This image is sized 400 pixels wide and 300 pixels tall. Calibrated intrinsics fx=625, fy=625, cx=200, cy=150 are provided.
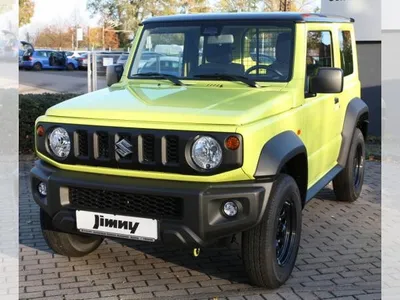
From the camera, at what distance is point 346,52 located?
7.00m

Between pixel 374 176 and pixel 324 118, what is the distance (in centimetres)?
365

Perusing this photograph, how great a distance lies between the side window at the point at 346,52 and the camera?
6786 millimetres

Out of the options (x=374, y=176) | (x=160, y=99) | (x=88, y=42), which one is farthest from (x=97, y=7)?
(x=160, y=99)

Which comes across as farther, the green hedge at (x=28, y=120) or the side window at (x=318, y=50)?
the green hedge at (x=28, y=120)

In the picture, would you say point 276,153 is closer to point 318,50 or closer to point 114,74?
point 318,50

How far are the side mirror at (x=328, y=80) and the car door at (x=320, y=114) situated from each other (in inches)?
7.2

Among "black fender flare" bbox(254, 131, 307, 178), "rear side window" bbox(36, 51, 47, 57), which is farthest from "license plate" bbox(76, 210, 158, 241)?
"rear side window" bbox(36, 51, 47, 57)

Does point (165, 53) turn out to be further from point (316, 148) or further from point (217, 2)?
point (217, 2)

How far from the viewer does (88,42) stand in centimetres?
5912

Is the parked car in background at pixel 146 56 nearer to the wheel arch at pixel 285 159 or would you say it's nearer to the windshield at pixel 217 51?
the windshield at pixel 217 51

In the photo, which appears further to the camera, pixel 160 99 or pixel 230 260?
pixel 230 260

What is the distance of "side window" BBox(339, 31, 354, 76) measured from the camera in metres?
6.79

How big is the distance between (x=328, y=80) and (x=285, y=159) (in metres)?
1.01

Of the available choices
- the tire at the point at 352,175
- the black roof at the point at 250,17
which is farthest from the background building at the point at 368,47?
the black roof at the point at 250,17
